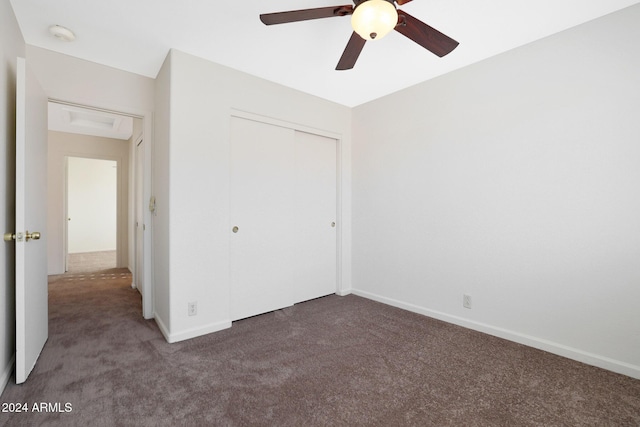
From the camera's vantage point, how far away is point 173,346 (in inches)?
91.7

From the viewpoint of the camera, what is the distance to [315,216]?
357 cm

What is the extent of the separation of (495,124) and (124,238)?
19.4 feet

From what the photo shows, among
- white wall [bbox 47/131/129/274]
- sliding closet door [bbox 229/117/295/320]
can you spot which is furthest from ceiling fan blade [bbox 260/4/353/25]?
white wall [bbox 47/131/129/274]

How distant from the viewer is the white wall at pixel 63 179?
15.5 feet

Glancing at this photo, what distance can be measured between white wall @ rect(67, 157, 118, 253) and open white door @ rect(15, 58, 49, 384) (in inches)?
225

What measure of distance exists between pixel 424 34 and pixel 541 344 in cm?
245

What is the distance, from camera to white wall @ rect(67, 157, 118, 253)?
7207mm

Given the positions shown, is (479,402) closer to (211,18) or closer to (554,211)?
(554,211)

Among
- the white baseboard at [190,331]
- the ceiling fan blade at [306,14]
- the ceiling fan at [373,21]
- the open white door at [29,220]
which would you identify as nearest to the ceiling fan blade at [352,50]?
the ceiling fan at [373,21]

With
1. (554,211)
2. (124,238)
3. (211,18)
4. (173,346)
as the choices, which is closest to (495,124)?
(554,211)

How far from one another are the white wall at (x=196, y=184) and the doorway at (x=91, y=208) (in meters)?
5.75

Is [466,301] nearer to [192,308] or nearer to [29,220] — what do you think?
[192,308]

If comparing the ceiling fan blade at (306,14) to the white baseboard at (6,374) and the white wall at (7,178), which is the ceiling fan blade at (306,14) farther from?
the white baseboard at (6,374)

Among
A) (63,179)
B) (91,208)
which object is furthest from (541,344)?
(91,208)
